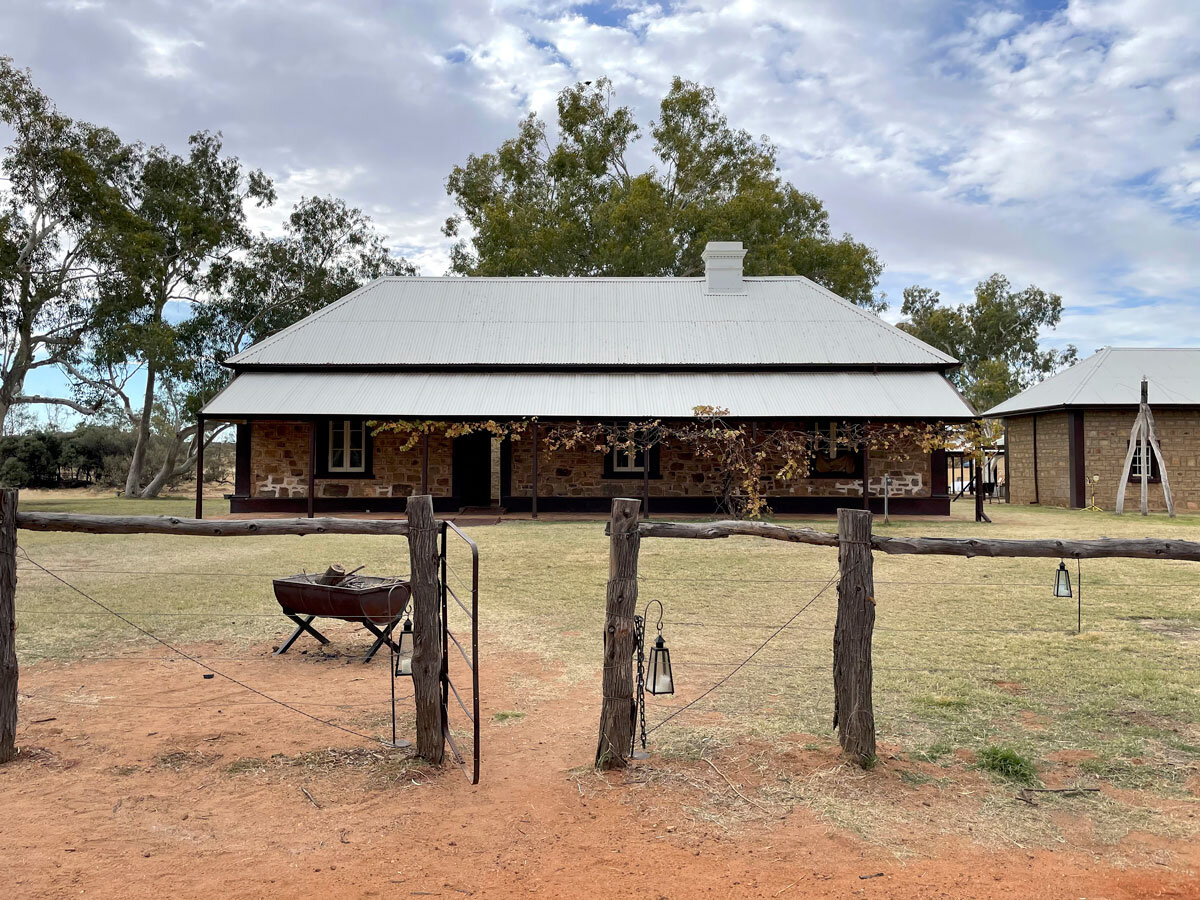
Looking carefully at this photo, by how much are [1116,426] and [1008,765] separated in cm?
2065

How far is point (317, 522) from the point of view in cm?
488

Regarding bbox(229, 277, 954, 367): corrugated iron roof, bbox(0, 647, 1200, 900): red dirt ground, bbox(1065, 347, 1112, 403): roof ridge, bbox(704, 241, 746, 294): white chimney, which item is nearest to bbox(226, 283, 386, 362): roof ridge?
bbox(229, 277, 954, 367): corrugated iron roof

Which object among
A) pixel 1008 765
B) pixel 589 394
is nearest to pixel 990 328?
pixel 589 394

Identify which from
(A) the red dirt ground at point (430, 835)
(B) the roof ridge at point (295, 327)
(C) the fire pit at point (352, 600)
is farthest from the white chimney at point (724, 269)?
(A) the red dirt ground at point (430, 835)

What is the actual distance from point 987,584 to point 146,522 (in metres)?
8.74

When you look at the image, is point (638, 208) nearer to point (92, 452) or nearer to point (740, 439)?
point (740, 439)

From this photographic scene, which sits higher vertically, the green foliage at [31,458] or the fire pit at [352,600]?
the green foliage at [31,458]

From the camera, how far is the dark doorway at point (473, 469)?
19406 mm

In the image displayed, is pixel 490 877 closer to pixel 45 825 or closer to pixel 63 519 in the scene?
pixel 45 825

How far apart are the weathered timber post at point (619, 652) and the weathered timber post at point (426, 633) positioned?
860 mm

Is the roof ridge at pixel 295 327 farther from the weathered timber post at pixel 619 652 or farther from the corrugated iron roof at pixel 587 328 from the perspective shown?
the weathered timber post at pixel 619 652

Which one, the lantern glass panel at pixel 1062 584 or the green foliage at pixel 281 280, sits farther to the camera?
the green foliage at pixel 281 280

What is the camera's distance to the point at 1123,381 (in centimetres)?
2189

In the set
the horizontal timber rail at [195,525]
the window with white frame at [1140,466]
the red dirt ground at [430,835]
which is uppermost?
the window with white frame at [1140,466]
